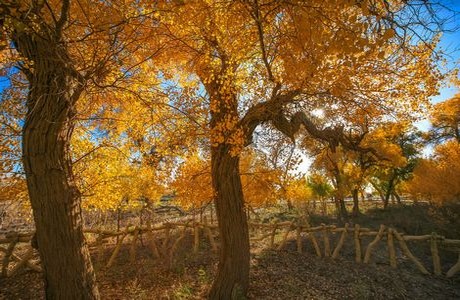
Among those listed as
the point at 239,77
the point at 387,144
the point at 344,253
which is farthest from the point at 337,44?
the point at 387,144

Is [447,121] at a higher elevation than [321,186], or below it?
higher

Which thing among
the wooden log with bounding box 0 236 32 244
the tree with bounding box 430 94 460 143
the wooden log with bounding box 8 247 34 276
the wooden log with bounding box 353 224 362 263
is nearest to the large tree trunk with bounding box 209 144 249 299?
the wooden log with bounding box 8 247 34 276

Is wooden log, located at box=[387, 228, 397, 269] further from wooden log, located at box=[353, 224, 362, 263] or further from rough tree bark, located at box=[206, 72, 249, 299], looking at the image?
rough tree bark, located at box=[206, 72, 249, 299]

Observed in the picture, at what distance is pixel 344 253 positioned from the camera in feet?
36.1

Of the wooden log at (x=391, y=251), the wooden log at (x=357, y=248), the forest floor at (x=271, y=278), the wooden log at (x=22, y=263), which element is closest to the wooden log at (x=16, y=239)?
the wooden log at (x=22, y=263)

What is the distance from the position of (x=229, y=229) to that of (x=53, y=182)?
11.4 ft

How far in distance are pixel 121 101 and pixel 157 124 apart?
3.20 feet

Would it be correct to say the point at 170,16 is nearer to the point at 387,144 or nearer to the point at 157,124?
the point at 157,124

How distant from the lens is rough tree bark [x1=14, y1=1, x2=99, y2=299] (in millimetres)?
3561

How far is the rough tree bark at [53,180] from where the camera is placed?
11.7ft

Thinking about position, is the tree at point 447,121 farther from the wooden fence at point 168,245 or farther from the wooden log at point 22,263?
the wooden log at point 22,263

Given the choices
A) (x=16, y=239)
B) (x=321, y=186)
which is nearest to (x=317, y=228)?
(x=16, y=239)

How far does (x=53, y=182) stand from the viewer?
11.8ft

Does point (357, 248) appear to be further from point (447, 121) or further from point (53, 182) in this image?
point (447, 121)
